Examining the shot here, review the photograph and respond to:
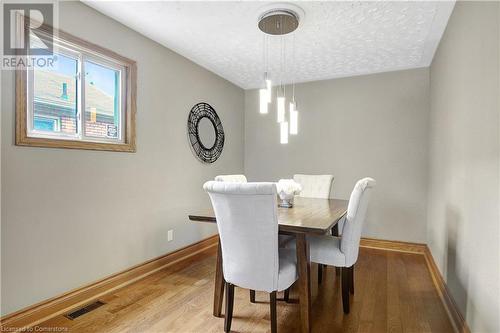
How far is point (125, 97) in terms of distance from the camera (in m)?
2.59

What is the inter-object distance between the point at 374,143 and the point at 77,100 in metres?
3.40

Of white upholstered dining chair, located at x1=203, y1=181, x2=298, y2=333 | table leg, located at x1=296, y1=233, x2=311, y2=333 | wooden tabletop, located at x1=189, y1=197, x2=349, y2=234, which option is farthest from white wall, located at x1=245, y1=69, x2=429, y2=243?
white upholstered dining chair, located at x1=203, y1=181, x2=298, y2=333

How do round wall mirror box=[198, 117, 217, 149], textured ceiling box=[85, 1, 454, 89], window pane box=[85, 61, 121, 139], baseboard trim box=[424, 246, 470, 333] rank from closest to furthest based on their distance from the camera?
baseboard trim box=[424, 246, 470, 333] → textured ceiling box=[85, 1, 454, 89] → window pane box=[85, 61, 121, 139] → round wall mirror box=[198, 117, 217, 149]

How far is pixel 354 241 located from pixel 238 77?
2807 mm

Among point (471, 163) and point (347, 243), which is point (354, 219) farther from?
point (471, 163)

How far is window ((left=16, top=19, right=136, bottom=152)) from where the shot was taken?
6.31 feet

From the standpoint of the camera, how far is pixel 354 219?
1969 mm

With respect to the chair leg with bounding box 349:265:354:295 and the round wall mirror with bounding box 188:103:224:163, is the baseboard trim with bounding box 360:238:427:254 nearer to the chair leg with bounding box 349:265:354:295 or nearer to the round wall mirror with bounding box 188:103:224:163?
the chair leg with bounding box 349:265:354:295

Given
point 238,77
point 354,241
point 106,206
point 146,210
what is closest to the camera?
point 354,241

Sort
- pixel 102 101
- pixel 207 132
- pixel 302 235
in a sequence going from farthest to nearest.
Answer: pixel 207 132
pixel 102 101
pixel 302 235

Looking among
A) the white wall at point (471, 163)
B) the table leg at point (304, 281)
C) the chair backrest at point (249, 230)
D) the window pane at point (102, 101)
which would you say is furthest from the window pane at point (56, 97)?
the white wall at point (471, 163)

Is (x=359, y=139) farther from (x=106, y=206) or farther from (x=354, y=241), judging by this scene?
(x=106, y=206)

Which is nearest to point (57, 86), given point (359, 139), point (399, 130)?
point (359, 139)

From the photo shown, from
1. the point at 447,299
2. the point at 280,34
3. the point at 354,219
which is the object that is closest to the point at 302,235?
the point at 354,219
